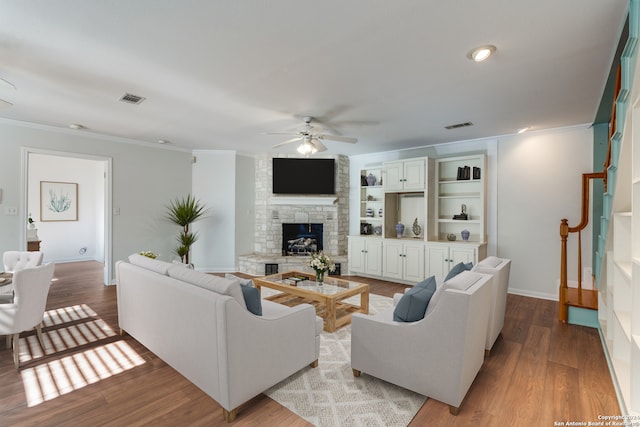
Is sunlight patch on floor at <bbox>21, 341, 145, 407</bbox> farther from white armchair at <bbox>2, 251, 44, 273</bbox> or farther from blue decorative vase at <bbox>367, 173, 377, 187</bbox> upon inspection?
blue decorative vase at <bbox>367, 173, 377, 187</bbox>

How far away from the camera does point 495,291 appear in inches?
106

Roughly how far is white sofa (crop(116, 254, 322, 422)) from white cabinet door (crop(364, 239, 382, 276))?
3295 mm

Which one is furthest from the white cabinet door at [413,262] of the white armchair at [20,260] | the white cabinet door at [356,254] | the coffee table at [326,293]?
the white armchair at [20,260]

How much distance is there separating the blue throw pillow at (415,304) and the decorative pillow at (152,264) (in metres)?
1.96

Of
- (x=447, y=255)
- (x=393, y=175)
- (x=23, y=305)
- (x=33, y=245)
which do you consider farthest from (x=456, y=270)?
(x=33, y=245)

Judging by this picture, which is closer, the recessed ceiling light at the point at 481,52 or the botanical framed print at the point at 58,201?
the recessed ceiling light at the point at 481,52

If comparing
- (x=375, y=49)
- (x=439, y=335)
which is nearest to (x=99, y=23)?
(x=375, y=49)

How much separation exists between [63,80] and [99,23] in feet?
4.41

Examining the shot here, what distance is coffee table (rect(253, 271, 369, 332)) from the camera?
10.9 ft

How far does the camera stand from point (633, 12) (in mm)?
1699

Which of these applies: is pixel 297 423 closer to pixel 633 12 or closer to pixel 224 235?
pixel 633 12

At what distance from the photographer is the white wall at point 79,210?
275 inches

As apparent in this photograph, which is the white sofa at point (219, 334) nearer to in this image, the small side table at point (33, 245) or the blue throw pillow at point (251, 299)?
the blue throw pillow at point (251, 299)

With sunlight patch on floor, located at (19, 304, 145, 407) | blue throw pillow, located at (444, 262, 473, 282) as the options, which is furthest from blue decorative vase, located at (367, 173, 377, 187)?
sunlight patch on floor, located at (19, 304, 145, 407)
